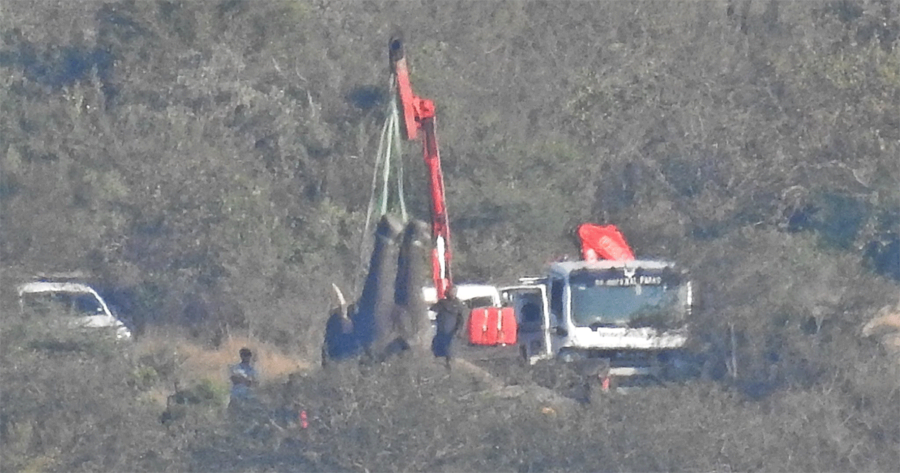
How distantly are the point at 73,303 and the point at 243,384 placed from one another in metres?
6.46

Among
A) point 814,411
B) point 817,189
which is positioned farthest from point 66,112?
point 814,411

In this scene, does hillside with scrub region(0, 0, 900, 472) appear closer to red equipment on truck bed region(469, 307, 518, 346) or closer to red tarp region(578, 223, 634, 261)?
red tarp region(578, 223, 634, 261)

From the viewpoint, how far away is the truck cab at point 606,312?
15.1 meters

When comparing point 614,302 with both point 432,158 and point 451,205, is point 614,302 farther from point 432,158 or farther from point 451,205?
point 451,205

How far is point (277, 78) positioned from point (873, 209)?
11.4 metres

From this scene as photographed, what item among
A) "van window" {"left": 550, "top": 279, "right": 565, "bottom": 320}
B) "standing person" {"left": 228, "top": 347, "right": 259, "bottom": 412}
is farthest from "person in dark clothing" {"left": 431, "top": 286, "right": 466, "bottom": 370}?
"van window" {"left": 550, "top": 279, "right": 565, "bottom": 320}

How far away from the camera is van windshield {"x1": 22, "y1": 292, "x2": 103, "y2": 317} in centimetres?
1703

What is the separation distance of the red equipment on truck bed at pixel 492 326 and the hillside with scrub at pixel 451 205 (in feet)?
4.94

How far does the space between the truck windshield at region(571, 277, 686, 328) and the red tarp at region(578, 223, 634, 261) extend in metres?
1.64

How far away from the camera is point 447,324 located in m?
14.4

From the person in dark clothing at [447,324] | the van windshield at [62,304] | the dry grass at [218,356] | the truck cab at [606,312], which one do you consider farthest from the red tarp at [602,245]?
the van windshield at [62,304]

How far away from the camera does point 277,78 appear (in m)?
27.1

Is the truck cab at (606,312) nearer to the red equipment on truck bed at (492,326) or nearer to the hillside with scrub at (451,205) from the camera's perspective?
the red equipment on truck bed at (492,326)

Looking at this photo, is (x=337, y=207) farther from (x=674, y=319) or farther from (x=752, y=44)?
(x=674, y=319)
